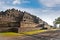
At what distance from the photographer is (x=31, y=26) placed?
4250cm

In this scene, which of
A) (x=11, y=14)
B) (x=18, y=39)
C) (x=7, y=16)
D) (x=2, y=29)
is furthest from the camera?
(x=11, y=14)

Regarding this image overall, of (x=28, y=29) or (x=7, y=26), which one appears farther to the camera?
(x=28, y=29)

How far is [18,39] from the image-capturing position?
25.4 m

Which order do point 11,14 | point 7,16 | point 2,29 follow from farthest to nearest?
point 11,14, point 7,16, point 2,29

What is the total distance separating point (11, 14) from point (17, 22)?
4274mm

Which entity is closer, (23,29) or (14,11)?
(23,29)

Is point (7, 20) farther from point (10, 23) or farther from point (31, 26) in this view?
point (31, 26)

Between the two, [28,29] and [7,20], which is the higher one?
[7,20]

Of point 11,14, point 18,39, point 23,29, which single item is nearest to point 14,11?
point 11,14

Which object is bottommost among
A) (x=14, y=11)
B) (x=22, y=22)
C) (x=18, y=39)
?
(x=18, y=39)

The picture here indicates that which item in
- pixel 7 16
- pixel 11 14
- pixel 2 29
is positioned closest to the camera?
pixel 2 29

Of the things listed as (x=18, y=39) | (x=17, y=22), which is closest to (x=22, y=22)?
(x=17, y=22)

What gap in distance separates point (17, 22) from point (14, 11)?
5.83 meters

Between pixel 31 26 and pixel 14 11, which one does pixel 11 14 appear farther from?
pixel 31 26
